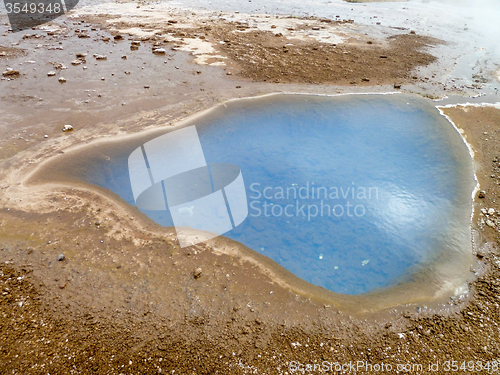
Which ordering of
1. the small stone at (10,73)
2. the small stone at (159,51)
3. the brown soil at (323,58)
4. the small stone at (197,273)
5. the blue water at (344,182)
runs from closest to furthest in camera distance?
the small stone at (197,273) → the blue water at (344,182) → the small stone at (10,73) → the brown soil at (323,58) → the small stone at (159,51)

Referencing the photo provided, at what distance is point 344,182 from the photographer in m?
7.66

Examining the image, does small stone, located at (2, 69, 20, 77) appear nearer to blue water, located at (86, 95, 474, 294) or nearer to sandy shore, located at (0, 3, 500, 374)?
sandy shore, located at (0, 3, 500, 374)

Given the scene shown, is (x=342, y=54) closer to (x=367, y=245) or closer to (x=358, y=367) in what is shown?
(x=367, y=245)

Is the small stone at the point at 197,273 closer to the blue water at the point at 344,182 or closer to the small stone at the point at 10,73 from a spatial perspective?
the blue water at the point at 344,182

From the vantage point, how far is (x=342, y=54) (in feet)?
49.7

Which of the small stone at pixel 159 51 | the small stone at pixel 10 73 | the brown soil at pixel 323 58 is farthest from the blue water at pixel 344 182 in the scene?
the small stone at pixel 10 73

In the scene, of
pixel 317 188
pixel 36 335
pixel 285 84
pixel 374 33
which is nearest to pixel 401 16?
pixel 374 33

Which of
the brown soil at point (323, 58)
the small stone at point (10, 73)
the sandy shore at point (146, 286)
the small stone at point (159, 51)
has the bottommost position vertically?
the sandy shore at point (146, 286)

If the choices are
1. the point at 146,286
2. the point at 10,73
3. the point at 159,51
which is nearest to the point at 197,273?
the point at 146,286

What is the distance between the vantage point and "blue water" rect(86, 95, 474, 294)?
609 cm

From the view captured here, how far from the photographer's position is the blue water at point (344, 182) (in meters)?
6.09

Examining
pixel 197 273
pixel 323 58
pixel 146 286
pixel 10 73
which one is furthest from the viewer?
pixel 323 58

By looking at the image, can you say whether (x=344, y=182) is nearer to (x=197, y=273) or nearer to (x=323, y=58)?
(x=197, y=273)

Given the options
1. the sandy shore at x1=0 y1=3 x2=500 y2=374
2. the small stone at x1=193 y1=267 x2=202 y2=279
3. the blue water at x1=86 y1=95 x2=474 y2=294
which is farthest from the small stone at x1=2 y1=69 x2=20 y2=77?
the small stone at x1=193 y1=267 x2=202 y2=279
